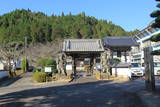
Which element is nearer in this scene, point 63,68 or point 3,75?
point 63,68

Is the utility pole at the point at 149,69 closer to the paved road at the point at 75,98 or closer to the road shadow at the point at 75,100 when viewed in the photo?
the paved road at the point at 75,98

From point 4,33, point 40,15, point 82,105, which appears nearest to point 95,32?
point 4,33

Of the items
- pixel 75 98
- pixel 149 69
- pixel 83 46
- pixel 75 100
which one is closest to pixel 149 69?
pixel 149 69

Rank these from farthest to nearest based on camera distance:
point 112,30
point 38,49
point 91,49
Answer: point 112,30 → point 38,49 → point 91,49

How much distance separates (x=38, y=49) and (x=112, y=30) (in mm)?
31916

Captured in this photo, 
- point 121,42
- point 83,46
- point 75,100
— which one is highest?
point 121,42

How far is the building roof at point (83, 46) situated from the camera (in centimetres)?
3709

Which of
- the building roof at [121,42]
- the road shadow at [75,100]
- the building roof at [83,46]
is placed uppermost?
the building roof at [121,42]

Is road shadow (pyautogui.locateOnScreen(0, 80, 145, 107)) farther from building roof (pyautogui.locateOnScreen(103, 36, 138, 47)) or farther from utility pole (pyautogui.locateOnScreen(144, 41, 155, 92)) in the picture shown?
→ building roof (pyautogui.locateOnScreen(103, 36, 138, 47))

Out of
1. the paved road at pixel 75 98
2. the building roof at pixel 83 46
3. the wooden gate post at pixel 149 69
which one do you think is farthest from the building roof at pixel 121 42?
the wooden gate post at pixel 149 69

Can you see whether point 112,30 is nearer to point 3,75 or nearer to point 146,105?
point 3,75

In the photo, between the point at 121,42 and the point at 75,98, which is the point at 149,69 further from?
the point at 121,42

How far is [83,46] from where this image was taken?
38.3m

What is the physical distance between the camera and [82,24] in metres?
90.1
